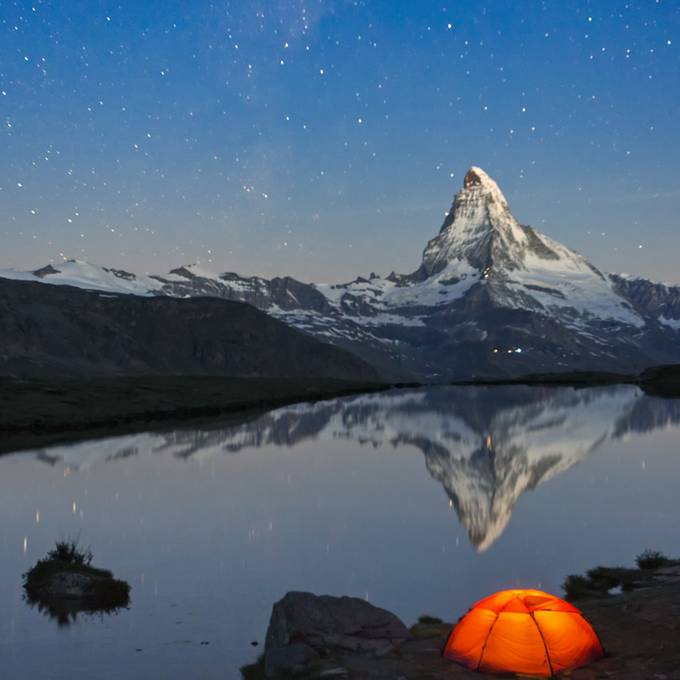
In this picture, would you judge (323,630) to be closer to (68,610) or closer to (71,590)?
(68,610)

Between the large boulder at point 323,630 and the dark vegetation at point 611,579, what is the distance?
6926 mm

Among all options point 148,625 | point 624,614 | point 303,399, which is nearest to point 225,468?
point 148,625

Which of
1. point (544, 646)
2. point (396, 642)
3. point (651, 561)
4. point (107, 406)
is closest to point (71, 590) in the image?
point (396, 642)

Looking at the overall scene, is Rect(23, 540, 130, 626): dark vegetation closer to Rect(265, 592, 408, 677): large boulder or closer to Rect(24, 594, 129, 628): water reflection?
Rect(24, 594, 129, 628): water reflection

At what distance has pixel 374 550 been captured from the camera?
31984 millimetres

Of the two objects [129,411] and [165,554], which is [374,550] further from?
[129,411]

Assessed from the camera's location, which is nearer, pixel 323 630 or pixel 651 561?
pixel 323 630

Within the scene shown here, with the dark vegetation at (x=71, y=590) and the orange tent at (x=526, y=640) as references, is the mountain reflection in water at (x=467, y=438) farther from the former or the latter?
the orange tent at (x=526, y=640)

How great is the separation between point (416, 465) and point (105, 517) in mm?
25863

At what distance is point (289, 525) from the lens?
1469 inches

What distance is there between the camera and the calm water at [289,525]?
877 inches

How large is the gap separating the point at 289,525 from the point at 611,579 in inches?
573

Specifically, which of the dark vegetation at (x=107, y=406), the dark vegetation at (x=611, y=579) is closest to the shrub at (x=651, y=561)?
the dark vegetation at (x=611, y=579)

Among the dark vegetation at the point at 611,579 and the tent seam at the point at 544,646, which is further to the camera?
Answer: the dark vegetation at the point at 611,579
